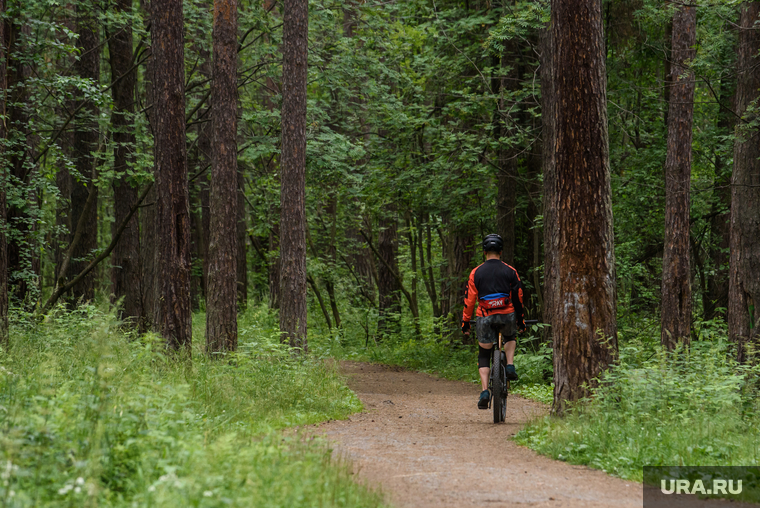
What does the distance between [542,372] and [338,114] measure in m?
10.2

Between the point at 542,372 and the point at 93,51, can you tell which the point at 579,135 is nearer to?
the point at 542,372

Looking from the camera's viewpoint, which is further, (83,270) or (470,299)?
(83,270)

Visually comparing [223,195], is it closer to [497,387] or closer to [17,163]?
[17,163]

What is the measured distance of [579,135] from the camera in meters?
7.61

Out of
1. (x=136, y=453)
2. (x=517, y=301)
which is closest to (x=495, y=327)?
(x=517, y=301)

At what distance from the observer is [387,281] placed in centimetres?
2250

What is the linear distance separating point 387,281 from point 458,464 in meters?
16.5

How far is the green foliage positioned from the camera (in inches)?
222

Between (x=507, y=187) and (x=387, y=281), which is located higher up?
(x=507, y=187)

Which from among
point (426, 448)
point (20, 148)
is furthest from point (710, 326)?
point (20, 148)

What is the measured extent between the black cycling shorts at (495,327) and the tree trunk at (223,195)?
18.7ft

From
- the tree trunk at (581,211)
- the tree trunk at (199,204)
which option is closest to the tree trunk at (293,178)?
the tree trunk at (581,211)

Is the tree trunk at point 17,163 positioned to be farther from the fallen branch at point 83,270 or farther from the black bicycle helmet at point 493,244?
the black bicycle helmet at point 493,244

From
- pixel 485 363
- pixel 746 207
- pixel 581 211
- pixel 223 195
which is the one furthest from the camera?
pixel 223 195
